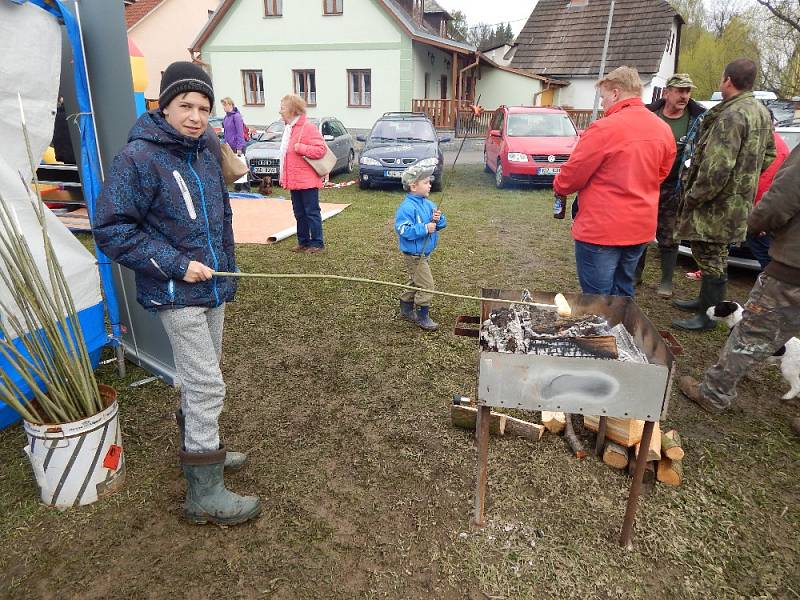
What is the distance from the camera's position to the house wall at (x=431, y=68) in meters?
21.1

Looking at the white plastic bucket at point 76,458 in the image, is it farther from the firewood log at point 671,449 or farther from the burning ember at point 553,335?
the firewood log at point 671,449

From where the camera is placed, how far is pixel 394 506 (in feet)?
8.68

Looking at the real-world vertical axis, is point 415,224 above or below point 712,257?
above

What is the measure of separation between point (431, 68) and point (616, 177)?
21.7 m

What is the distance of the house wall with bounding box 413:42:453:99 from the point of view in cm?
2108

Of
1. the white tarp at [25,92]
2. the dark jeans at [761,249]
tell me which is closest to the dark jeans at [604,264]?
the dark jeans at [761,249]

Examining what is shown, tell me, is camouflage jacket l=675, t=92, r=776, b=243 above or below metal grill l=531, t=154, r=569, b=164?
above

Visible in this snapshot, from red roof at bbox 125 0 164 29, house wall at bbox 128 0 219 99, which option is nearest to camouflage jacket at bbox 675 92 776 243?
house wall at bbox 128 0 219 99

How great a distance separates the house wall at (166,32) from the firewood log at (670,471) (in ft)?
85.7

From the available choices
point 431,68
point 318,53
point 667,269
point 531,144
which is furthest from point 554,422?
point 431,68

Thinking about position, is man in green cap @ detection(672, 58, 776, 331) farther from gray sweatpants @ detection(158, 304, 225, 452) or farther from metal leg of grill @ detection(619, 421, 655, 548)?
gray sweatpants @ detection(158, 304, 225, 452)

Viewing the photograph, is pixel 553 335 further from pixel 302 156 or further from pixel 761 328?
pixel 302 156

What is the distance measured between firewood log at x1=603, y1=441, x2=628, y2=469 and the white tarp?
133 inches

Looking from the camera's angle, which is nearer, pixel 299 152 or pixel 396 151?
pixel 299 152
